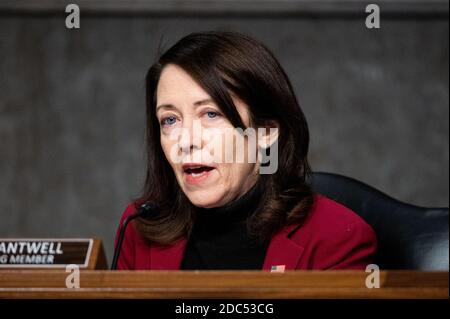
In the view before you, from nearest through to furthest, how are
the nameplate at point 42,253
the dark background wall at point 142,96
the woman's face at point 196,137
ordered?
the nameplate at point 42,253 → the woman's face at point 196,137 → the dark background wall at point 142,96

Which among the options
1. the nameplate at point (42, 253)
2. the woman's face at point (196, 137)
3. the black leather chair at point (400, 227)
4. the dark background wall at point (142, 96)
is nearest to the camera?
the nameplate at point (42, 253)

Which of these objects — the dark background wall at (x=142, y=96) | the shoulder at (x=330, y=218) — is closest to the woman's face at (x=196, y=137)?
the shoulder at (x=330, y=218)

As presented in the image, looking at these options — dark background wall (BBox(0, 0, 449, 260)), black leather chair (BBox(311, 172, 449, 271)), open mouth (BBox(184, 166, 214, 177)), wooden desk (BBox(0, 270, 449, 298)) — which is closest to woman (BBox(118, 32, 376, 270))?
open mouth (BBox(184, 166, 214, 177))

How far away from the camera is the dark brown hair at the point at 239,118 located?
1178mm

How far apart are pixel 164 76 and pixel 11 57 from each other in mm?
1575

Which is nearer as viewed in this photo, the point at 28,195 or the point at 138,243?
the point at 138,243

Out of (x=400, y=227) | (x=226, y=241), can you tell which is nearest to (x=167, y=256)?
(x=226, y=241)

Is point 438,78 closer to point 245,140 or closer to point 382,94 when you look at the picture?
point 382,94

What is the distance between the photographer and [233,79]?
Result: 118cm

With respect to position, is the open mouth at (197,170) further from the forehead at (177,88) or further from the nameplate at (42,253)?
the nameplate at (42,253)

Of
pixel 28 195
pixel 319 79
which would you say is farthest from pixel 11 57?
pixel 319 79

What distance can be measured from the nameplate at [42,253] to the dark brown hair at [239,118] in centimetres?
36
